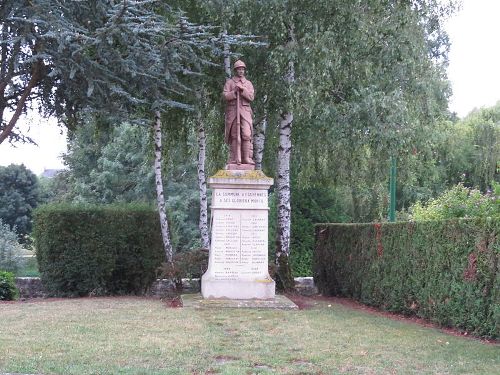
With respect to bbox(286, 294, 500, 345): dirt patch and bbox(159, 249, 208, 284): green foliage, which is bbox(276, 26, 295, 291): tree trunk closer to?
bbox(286, 294, 500, 345): dirt patch

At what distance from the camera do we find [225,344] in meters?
8.42

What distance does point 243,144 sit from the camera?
14055 millimetres

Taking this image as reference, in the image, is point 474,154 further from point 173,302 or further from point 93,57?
point 93,57

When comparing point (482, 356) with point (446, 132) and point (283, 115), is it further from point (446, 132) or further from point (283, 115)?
point (446, 132)

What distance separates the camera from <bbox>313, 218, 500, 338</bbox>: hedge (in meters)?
9.77

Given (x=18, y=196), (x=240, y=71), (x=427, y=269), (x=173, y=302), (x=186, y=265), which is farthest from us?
(x=18, y=196)

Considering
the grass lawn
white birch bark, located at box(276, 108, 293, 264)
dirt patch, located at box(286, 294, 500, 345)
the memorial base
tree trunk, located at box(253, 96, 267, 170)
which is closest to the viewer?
the grass lawn

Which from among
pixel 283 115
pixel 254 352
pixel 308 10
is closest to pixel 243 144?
pixel 283 115

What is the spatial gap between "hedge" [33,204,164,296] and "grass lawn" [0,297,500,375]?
4.29 metres

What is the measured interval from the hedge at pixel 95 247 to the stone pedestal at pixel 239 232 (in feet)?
12.0

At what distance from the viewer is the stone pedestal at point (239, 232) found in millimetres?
13305

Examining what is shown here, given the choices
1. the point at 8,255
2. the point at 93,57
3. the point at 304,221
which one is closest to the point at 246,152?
the point at 93,57

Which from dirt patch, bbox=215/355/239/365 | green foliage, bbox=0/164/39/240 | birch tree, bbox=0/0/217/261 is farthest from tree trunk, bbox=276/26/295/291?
green foliage, bbox=0/164/39/240

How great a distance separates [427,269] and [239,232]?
3.72 meters
